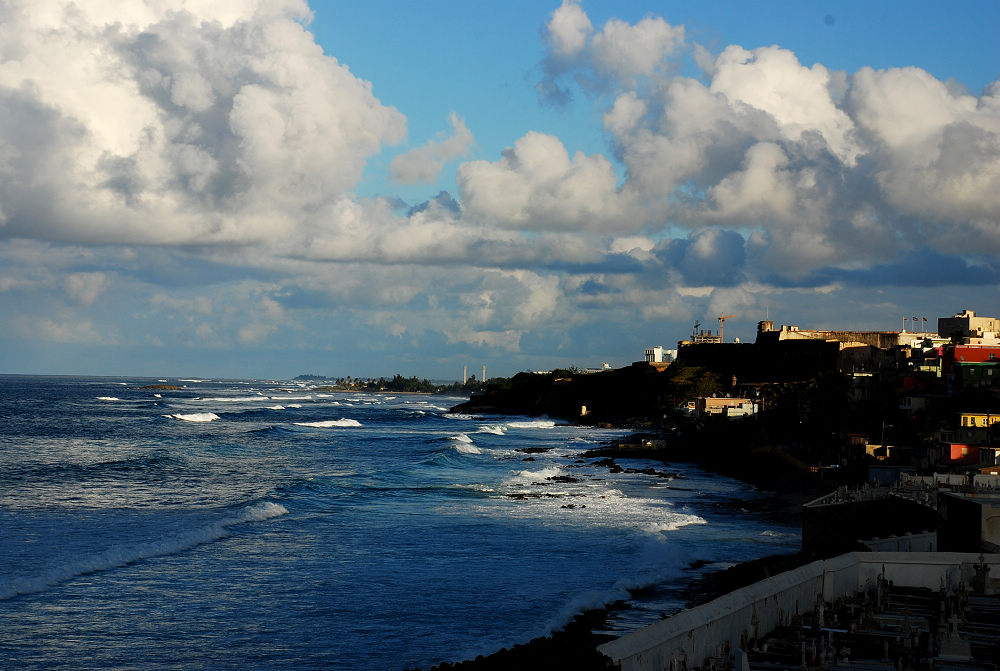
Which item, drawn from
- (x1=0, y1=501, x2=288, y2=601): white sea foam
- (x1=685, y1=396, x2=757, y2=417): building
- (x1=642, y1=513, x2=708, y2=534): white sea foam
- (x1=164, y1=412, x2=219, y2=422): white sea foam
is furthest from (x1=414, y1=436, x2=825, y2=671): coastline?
(x1=164, y1=412, x2=219, y2=422): white sea foam

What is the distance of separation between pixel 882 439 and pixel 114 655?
4728cm

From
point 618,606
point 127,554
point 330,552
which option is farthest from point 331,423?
point 618,606

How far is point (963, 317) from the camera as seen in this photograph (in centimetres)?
10194

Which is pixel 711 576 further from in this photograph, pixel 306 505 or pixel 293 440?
pixel 293 440

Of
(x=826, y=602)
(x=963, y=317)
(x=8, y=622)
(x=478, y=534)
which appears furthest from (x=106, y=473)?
(x=963, y=317)

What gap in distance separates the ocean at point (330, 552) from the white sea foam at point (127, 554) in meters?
0.10

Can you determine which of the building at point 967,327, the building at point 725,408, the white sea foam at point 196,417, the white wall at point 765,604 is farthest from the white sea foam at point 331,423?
the white wall at point 765,604

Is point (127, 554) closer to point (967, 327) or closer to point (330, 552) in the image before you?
point (330, 552)

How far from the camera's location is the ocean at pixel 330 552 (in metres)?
22.8

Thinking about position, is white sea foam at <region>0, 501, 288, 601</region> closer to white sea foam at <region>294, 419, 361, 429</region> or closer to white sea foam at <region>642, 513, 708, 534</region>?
white sea foam at <region>642, 513, 708, 534</region>

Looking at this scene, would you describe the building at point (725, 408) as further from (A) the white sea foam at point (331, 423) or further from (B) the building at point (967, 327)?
(A) the white sea foam at point (331, 423)

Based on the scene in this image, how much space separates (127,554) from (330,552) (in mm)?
6599

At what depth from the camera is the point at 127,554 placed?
105 feet

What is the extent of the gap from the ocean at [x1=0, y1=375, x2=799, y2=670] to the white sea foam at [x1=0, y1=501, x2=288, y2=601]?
0.10 metres
